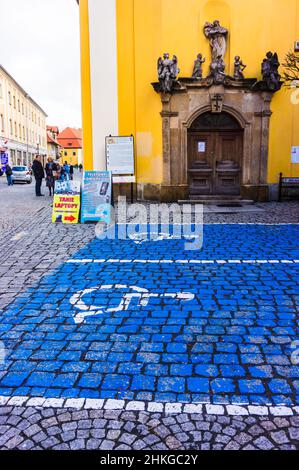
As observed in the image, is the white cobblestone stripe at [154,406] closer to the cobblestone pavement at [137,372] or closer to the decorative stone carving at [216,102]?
the cobblestone pavement at [137,372]

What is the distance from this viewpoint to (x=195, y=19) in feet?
49.1

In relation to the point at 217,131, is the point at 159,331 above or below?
below

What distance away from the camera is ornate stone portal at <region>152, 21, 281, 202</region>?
14.8 m

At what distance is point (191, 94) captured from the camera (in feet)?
49.0

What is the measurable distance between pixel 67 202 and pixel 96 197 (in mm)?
758

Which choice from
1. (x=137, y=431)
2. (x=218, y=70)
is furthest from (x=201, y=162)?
(x=137, y=431)

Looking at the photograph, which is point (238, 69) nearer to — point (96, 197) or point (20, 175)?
point (96, 197)

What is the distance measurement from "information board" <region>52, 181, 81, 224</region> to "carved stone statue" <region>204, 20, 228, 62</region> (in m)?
7.49

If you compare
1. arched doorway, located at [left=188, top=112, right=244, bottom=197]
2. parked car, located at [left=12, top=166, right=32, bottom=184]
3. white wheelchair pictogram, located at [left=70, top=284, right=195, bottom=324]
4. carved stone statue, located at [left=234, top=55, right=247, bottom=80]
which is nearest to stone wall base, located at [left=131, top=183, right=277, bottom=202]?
arched doorway, located at [left=188, top=112, right=244, bottom=197]

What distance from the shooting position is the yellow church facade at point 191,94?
48.9 feet

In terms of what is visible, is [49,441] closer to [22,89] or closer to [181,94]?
[181,94]

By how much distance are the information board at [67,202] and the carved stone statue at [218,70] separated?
22.3ft

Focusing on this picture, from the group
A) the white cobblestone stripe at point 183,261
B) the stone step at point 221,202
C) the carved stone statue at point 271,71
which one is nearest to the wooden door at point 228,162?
the stone step at point 221,202

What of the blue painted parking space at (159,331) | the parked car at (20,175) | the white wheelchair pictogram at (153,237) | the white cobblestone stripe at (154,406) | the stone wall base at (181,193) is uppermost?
the parked car at (20,175)
